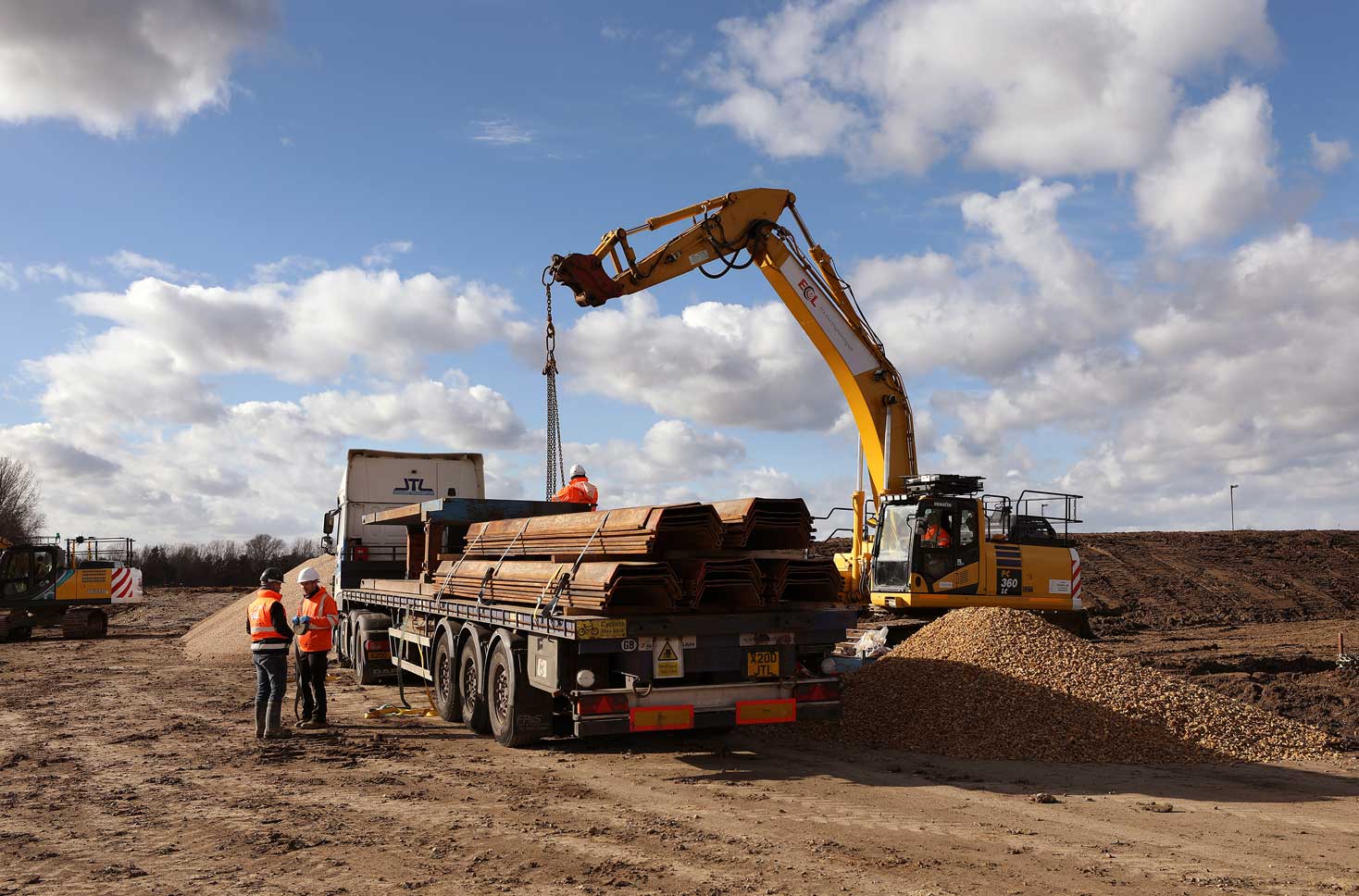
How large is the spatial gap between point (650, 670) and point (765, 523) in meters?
1.50

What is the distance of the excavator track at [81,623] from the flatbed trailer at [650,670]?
20484 millimetres

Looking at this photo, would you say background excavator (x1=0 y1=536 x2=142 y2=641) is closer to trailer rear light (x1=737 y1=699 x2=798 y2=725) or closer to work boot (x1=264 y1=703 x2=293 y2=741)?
work boot (x1=264 y1=703 x2=293 y2=741)

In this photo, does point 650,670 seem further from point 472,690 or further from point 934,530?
point 934,530

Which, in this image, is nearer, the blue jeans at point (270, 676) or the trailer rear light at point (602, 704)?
the trailer rear light at point (602, 704)

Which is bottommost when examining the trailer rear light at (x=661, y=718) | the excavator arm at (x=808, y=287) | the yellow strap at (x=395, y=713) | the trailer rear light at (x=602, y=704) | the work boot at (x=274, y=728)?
the yellow strap at (x=395, y=713)

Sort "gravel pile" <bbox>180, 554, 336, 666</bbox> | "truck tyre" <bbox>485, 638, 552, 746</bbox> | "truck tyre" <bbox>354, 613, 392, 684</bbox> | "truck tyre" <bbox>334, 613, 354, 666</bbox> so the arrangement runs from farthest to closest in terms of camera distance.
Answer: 1. "gravel pile" <bbox>180, 554, 336, 666</bbox>
2. "truck tyre" <bbox>334, 613, 354, 666</bbox>
3. "truck tyre" <bbox>354, 613, 392, 684</bbox>
4. "truck tyre" <bbox>485, 638, 552, 746</bbox>

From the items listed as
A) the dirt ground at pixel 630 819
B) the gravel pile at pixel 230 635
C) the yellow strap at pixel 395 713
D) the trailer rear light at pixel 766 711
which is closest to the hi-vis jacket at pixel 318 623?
the dirt ground at pixel 630 819

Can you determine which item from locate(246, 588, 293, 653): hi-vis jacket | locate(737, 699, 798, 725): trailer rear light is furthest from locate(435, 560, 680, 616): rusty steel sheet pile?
locate(246, 588, 293, 653): hi-vis jacket

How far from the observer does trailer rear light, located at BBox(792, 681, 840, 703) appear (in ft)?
29.1

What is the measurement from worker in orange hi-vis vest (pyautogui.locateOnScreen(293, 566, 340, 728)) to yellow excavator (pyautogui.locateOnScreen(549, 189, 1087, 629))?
5648mm

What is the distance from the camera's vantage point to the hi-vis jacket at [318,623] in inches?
428

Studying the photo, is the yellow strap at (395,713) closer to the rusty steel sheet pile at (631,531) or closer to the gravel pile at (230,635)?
the rusty steel sheet pile at (631,531)

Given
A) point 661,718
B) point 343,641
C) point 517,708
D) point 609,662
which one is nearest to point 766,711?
point 661,718

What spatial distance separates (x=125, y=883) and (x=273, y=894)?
35.2 inches
